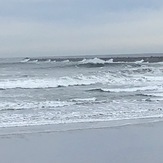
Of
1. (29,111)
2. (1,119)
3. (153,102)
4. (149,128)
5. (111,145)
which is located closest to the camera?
(111,145)

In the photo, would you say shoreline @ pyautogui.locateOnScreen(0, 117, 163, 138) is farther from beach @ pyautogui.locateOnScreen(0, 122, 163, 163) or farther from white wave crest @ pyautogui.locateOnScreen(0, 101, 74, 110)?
white wave crest @ pyautogui.locateOnScreen(0, 101, 74, 110)

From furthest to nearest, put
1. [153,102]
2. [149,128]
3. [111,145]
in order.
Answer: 1. [153,102]
2. [149,128]
3. [111,145]

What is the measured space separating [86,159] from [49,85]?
69.4 ft

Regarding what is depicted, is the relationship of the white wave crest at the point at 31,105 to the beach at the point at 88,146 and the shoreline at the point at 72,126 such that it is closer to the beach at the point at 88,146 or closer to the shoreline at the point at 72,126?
the shoreline at the point at 72,126

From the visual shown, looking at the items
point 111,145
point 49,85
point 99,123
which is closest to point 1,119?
point 99,123

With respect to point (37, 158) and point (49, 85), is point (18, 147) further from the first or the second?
point (49, 85)

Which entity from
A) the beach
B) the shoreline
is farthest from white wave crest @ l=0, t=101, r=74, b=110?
the beach

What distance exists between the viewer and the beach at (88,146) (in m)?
7.58

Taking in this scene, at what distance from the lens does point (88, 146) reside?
8.65 metres

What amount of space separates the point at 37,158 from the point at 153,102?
10247 millimetres

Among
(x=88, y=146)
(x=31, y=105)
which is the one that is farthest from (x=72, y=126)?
(x=31, y=105)

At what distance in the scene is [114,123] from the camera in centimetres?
1164

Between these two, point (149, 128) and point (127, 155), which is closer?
point (127, 155)

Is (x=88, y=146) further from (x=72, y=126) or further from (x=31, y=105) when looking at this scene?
(x=31, y=105)
